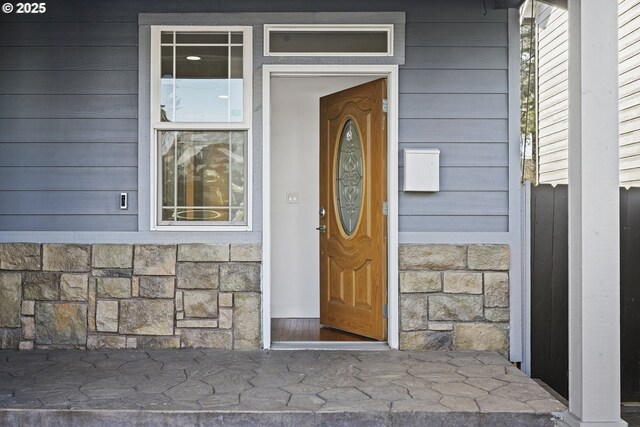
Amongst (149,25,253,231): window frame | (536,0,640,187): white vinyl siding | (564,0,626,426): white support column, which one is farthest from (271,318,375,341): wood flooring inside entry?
(536,0,640,187): white vinyl siding

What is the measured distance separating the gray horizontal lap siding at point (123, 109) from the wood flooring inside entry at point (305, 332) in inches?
47.1

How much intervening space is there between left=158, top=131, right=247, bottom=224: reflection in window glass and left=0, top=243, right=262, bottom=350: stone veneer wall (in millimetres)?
276

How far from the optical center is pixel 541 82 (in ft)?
27.1

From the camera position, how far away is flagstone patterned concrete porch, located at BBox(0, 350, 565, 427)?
3453mm

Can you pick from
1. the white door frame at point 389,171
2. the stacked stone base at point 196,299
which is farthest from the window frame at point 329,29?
the stacked stone base at point 196,299

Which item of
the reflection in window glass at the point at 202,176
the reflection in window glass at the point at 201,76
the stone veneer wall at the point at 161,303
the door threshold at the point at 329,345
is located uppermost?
the reflection in window glass at the point at 201,76

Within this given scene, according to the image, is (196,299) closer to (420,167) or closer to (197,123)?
(197,123)

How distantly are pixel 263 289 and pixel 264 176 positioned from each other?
0.87m

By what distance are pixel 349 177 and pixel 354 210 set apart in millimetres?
304

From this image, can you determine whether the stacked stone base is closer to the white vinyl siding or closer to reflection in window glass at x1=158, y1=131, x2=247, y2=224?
reflection in window glass at x1=158, y1=131, x2=247, y2=224

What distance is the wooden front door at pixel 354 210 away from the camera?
508 cm

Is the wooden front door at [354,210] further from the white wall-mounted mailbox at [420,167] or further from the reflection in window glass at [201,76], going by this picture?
the reflection in window glass at [201,76]

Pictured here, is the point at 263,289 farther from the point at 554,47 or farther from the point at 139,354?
the point at 554,47

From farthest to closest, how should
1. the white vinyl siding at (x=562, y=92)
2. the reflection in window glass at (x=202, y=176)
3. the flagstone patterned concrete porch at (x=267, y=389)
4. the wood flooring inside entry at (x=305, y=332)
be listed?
the white vinyl siding at (x=562, y=92) < the wood flooring inside entry at (x=305, y=332) < the reflection in window glass at (x=202, y=176) < the flagstone patterned concrete porch at (x=267, y=389)
